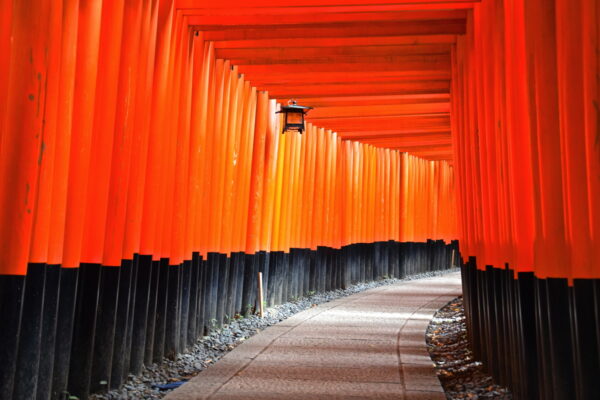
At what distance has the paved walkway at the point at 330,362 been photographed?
19.0ft

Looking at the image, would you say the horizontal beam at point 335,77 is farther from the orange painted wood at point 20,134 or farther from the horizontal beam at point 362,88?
the orange painted wood at point 20,134

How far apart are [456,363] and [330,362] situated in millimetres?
1623

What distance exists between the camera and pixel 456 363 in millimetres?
7824

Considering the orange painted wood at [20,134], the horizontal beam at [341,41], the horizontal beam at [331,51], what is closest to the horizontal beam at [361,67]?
the horizontal beam at [331,51]

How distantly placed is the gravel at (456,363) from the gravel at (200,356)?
2.59m

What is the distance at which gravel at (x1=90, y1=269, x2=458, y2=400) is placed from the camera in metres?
6.04

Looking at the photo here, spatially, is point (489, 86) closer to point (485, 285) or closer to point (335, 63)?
point (485, 285)

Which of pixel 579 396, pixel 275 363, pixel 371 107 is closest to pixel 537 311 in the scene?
pixel 579 396

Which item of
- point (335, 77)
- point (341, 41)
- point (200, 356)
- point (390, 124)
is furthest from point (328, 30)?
point (390, 124)

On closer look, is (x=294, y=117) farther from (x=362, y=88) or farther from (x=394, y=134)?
(x=394, y=134)

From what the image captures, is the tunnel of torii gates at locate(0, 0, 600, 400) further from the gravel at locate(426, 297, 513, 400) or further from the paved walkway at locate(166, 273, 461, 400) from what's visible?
the paved walkway at locate(166, 273, 461, 400)

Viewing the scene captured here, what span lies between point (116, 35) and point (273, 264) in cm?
744

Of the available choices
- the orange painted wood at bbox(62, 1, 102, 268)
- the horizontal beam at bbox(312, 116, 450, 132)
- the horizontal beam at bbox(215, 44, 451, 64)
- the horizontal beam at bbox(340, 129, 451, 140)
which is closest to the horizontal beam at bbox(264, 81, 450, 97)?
the horizontal beam at bbox(215, 44, 451, 64)

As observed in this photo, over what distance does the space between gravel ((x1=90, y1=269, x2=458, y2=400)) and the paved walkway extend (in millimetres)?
336
